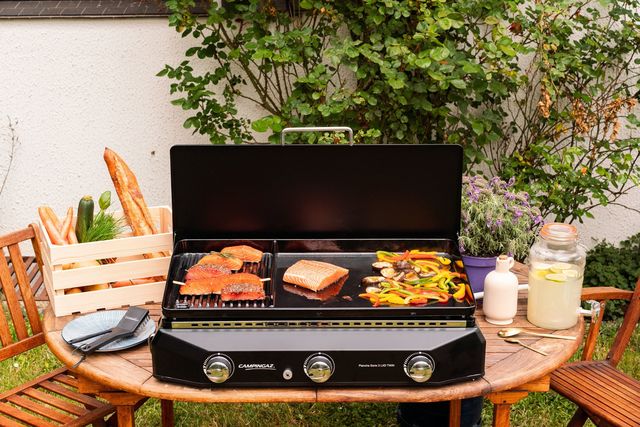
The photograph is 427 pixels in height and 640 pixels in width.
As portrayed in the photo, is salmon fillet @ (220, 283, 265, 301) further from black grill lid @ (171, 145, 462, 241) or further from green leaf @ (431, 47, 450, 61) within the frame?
green leaf @ (431, 47, 450, 61)

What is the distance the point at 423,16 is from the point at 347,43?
20.5 inches

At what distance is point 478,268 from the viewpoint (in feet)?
10.2

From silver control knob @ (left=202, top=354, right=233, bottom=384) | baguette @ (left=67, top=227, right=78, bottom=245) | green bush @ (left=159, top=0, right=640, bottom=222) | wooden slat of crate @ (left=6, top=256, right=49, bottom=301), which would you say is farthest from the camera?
wooden slat of crate @ (left=6, top=256, right=49, bottom=301)

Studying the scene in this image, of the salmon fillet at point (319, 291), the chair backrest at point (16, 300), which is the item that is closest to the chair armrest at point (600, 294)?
the salmon fillet at point (319, 291)

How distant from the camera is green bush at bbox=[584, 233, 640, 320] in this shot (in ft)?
18.5

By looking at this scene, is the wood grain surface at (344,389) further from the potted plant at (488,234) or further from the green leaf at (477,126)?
the green leaf at (477,126)

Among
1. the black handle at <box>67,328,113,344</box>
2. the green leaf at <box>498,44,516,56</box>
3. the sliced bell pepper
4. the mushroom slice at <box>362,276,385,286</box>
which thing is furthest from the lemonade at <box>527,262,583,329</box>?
Result: the green leaf at <box>498,44,516,56</box>

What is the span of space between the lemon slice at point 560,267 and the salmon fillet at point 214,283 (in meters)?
1.11

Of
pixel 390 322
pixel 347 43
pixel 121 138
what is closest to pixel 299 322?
pixel 390 322

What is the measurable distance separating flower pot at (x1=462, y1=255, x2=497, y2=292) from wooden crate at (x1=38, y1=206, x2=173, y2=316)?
124cm

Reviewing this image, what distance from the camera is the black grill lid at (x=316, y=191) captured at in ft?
9.74

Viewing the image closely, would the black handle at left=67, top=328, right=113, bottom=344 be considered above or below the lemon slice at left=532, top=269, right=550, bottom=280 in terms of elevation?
below

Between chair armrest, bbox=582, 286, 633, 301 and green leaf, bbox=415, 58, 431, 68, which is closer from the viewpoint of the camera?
chair armrest, bbox=582, 286, 633, 301

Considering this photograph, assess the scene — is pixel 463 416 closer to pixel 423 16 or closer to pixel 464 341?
pixel 464 341
